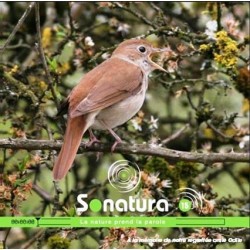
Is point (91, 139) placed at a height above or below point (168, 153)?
above

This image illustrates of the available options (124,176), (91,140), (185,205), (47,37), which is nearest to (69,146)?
(91,140)

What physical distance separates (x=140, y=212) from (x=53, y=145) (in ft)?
2.18

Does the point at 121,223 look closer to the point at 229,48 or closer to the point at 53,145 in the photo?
the point at 53,145

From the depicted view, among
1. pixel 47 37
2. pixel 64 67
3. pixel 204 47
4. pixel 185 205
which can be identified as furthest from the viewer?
pixel 47 37

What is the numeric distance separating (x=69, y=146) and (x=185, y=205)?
757 millimetres

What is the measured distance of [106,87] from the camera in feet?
10.9

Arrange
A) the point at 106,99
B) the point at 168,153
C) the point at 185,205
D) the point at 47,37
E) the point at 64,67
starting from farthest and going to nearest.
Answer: the point at 47,37
the point at 64,67
the point at 185,205
the point at 106,99
the point at 168,153

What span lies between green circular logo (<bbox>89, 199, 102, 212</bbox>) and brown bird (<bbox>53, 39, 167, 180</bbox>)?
467 mm

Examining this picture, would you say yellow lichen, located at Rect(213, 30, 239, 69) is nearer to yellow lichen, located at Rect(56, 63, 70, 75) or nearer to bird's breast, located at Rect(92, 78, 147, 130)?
bird's breast, located at Rect(92, 78, 147, 130)

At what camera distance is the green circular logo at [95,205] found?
371 centimetres

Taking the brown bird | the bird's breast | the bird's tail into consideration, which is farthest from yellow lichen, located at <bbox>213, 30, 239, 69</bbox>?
the bird's tail

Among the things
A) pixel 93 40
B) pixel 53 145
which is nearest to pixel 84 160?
pixel 93 40

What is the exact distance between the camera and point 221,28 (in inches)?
144

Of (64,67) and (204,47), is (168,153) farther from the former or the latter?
(64,67)
